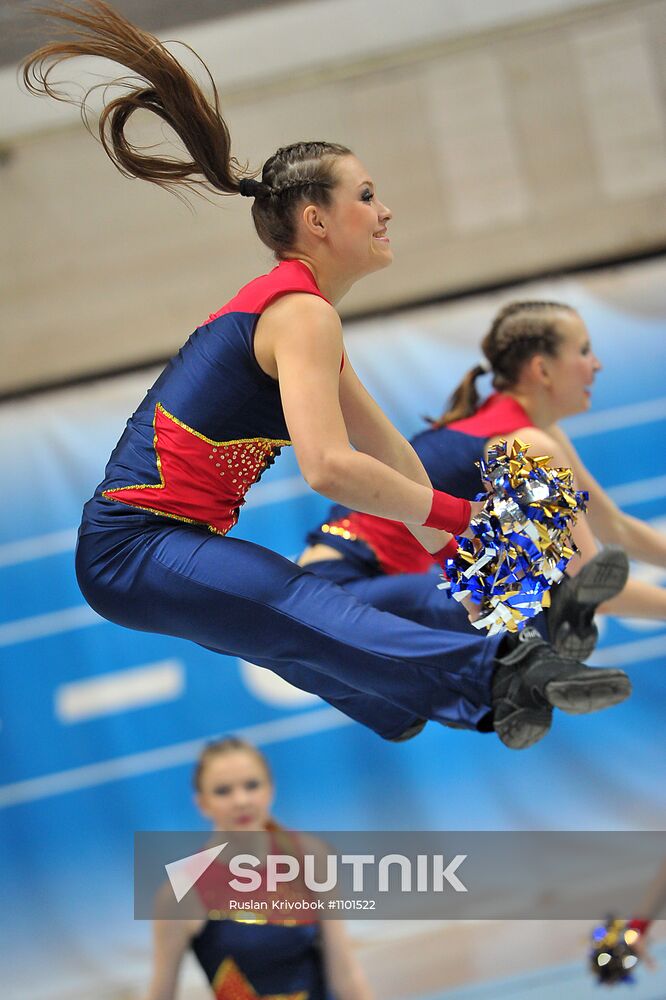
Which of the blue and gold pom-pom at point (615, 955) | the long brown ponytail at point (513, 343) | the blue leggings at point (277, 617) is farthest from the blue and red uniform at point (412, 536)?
the blue and gold pom-pom at point (615, 955)

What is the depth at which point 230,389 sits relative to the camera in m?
2.20

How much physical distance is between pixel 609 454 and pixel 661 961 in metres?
1.82

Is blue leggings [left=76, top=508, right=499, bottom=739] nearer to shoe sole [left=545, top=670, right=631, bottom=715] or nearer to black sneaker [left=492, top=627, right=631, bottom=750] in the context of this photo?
black sneaker [left=492, top=627, right=631, bottom=750]

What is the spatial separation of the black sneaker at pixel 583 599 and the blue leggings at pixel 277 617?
0.19 metres

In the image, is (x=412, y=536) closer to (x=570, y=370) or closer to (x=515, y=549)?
(x=570, y=370)

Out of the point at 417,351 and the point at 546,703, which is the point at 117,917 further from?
the point at 546,703

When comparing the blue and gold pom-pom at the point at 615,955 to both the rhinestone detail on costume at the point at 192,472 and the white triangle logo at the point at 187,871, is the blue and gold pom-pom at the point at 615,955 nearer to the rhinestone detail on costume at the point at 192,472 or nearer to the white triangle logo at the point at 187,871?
the white triangle logo at the point at 187,871

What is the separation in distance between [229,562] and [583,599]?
662 millimetres

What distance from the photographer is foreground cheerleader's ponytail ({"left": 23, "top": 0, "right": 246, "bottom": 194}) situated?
2303mm

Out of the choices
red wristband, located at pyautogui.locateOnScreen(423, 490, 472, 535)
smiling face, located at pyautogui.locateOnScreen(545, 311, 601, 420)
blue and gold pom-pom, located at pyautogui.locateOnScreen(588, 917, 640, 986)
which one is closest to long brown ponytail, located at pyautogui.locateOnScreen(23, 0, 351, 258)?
red wristband, located at pyautogui.locateOnScreen(423, 490, 472, 535)

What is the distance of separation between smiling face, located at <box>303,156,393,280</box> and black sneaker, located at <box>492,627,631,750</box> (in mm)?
752

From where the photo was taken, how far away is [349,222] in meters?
2.25

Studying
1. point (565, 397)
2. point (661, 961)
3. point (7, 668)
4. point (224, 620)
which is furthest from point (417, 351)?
point (224, 620)

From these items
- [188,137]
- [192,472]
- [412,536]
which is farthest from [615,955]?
[188,137]
